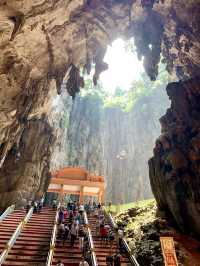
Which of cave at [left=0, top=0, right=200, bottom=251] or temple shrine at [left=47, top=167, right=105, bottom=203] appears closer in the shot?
cave at [left=0, top=0, right=200, bottom=251]

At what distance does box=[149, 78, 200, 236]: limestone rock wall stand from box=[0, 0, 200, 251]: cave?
5 cm

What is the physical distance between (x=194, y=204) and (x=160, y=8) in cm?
1182

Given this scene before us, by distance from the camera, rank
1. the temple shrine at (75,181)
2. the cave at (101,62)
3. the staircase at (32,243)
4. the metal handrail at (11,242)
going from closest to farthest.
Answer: the metal handrail at (11,242), the staircase at (32,243), the cave at (101,62), the temple shrine at (75,181)

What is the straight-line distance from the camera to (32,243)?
37.1 ft

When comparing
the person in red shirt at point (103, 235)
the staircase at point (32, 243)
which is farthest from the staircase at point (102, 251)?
the staircase at point (32, 243)

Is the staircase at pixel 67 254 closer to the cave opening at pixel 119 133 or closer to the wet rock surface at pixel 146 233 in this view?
the wet rock surface at pixel 146 233

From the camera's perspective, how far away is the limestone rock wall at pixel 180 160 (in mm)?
13992

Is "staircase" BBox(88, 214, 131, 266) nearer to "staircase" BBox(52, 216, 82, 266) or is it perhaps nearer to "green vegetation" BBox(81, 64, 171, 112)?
"staircase" BBox(52, 216, 82, 266)

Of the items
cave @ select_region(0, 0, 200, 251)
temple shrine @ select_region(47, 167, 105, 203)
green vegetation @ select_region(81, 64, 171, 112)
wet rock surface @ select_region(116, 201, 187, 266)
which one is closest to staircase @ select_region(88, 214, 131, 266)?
wet rock surface @ select_region(116, 201, 187, 266)

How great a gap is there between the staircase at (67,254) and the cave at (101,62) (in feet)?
20.6

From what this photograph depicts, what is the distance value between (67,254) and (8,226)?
14.5ft

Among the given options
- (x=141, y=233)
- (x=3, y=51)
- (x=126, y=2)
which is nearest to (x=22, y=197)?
(x=141, y=233)

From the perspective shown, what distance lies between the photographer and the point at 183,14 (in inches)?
599

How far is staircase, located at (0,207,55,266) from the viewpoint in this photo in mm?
9695
